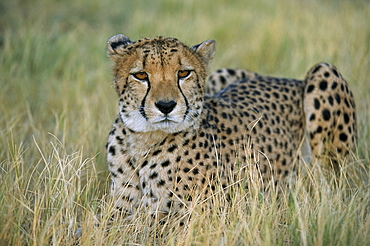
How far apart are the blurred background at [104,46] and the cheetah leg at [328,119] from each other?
0.25 m

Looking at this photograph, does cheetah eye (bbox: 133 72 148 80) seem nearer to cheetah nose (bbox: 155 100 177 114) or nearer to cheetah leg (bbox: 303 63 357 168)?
cheetah nose (bbox: 155 100 177 114)

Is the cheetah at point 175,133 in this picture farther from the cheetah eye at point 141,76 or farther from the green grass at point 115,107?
the green grass at point 115,107

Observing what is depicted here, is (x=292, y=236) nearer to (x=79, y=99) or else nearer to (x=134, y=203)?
(x=134, y=203)

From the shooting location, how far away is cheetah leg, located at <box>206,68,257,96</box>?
4.45m

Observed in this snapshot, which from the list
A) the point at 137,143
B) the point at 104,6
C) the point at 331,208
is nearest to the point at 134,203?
the point at 137,143

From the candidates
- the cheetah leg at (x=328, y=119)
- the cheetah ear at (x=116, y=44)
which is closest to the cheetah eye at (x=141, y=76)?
the cheetah ear at (x=116, y=44)

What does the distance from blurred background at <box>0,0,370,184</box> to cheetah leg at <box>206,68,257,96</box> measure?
2.92 feet

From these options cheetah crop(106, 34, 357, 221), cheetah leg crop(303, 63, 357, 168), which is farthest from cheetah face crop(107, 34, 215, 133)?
cheetah leg crop(303, 63, 357, 168)

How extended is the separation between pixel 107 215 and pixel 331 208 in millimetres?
1146

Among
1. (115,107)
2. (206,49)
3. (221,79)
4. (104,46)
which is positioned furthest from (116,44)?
(104,46)

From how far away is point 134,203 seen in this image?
3.11 m

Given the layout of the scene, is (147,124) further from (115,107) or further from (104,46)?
(104,46)

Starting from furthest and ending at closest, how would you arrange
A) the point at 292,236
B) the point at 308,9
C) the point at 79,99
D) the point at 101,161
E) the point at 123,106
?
the point at 308,9
the point at 79,99
the point at 101,161
the point at 123,106
the point at 292,236

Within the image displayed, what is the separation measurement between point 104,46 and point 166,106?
12.3 feet
